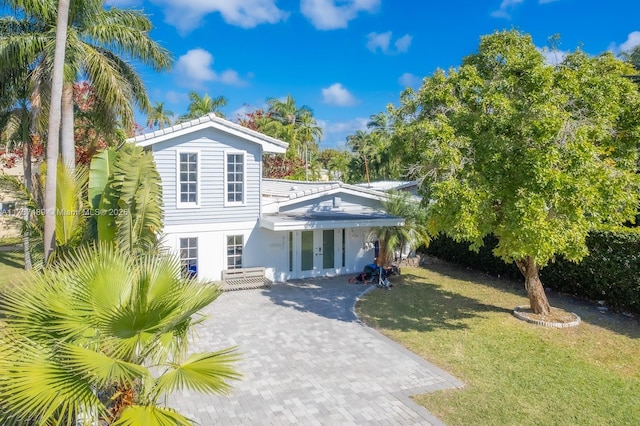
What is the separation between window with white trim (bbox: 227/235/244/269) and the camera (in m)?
18.0

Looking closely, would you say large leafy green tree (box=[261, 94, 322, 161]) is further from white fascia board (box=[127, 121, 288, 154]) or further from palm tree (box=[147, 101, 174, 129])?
white fascia board (box=[127, 121, 288, 154])

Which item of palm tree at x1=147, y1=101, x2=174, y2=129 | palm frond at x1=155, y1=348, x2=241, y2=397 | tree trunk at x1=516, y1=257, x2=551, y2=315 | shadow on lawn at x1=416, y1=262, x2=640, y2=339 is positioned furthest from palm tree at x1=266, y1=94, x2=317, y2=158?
palm frond at x1=155, y1=348, x2=241, y2=397

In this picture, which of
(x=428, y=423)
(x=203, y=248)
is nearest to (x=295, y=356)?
(x=428, y=423)

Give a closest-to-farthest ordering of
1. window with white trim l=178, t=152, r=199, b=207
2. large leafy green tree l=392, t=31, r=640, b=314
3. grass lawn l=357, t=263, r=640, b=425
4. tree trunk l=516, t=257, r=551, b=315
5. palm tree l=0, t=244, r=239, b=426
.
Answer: palm tree l=0, t=244, r=239, b=426 → grass lawn l=357, t=263, r=640, b=425 → large leafy green tree l=392, t=31, r=640, b=314 → tree trunk l=516, t=257, r=551, b=315 → window with white trim l=178, t=152, r=199, b=207

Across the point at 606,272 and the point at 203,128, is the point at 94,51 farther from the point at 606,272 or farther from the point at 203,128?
the point at 606,272

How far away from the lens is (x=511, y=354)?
10.9m

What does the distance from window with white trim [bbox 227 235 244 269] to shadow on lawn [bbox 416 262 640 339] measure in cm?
960

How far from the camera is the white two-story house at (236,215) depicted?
16.8 m

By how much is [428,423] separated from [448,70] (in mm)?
10569

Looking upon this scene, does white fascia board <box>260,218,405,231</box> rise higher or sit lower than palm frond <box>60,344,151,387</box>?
higher

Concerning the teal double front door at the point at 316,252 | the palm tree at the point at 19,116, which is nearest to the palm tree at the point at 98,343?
the palm tree at the point at 19,116

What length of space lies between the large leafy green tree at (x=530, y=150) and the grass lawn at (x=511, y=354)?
190cm

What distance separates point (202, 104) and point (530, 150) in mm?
37588

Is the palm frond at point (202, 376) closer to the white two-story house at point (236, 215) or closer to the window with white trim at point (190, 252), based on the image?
the white two-story house at point (236, 215)
